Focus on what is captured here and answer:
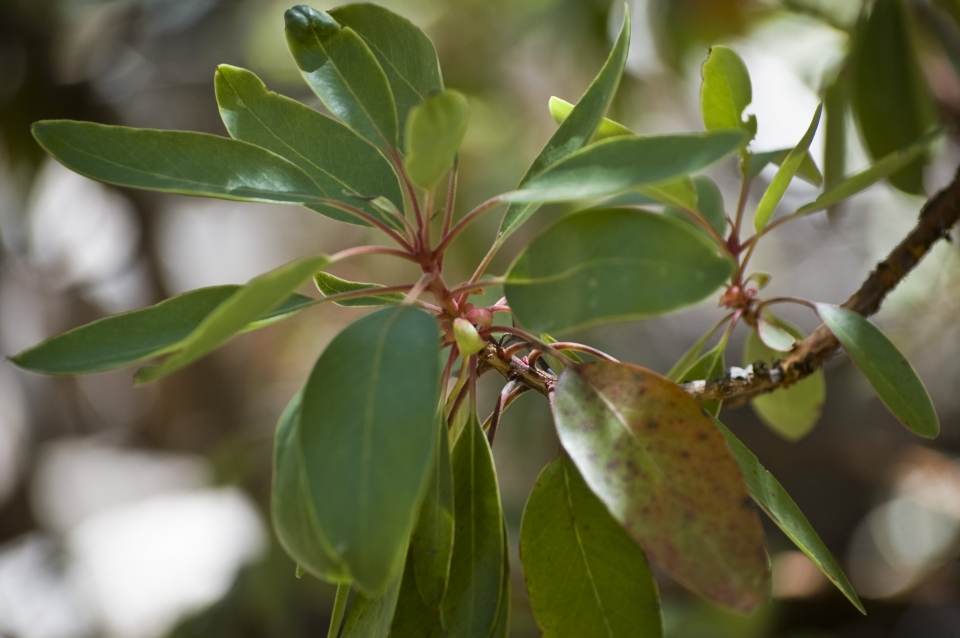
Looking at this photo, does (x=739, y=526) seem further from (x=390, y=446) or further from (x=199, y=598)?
(x=199, y=598)

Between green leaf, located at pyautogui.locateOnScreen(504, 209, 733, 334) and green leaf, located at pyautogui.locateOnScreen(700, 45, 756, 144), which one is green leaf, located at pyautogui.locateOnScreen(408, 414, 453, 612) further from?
green leaf, located at pyautogui.locateOnScreen(700, 45, 756, 144)

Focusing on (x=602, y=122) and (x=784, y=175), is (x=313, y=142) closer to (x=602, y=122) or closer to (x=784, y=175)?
(x=602, y=122)

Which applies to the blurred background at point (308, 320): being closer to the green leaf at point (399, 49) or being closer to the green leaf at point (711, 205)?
the green leaf at point (711, 205)

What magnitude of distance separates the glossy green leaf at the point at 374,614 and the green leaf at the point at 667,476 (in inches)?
4.8

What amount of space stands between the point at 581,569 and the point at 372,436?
0.17 meters

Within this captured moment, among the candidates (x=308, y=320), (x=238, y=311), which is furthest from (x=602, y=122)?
(x=308, y=320)

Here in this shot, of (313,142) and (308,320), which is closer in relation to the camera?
(313,142)

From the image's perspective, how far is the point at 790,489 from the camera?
6.96 feet

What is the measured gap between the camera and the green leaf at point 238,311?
311 millimetres

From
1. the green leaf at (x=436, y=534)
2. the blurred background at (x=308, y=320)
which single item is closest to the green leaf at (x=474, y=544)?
the green leaf at (x=436, y=534)

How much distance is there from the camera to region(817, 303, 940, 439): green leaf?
47 cm

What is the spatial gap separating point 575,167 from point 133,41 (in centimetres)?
263

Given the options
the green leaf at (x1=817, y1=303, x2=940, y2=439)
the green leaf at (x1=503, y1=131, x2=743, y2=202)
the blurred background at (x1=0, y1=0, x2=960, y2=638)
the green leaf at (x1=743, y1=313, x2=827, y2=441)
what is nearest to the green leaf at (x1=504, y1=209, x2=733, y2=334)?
the green leaf at (x1=503, y1=131, x2=743, y2=202)

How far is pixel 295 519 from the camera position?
1.16 ft
